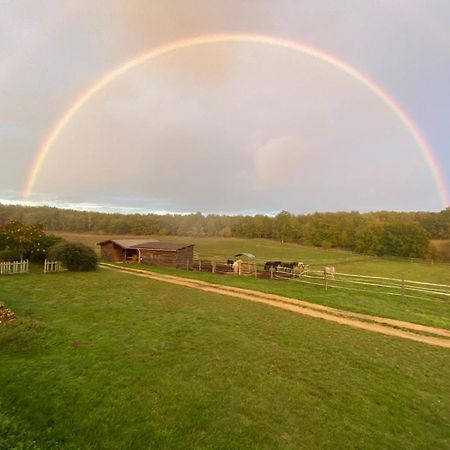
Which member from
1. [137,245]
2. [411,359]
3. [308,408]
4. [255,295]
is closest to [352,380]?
[308,408]

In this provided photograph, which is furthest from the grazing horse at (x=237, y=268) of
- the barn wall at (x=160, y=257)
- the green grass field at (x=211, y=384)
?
the green grass field at (x=211, y=384)

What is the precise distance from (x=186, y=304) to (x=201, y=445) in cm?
1077

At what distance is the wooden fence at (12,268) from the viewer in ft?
79.0

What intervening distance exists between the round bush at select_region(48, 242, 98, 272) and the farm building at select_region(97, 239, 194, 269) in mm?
9220

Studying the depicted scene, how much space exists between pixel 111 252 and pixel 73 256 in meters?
12.0

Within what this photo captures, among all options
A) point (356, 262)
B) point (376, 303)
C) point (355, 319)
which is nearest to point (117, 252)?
point (376, 303)

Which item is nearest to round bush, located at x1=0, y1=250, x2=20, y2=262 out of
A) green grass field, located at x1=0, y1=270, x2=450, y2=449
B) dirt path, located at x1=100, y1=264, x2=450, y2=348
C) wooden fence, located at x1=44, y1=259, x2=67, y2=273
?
wooden fence, located at x1=44, y1=259, x2=67, y2=273

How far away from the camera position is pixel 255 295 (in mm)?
19344

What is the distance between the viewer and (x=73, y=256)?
90.6 ft

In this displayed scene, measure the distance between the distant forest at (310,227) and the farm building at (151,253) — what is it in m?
45.7

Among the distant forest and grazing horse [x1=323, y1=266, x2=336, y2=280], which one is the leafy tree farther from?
the distant forest

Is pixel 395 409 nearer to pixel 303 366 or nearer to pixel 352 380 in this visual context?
pixel 352 380

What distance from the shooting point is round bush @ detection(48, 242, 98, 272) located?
90.0 feet

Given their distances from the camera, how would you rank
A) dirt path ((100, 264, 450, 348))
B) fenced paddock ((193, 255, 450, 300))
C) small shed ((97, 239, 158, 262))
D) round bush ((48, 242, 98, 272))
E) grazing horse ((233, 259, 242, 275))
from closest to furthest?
dirt path ((100, 264, 450, 348)) → fenced paddock ((193, 255, 450, 300)) → round bush ((48, 242, 98, 272)) → grazing horse ((233, 259, 242, 275)) → small shed ((97, 239, 158, 262))
